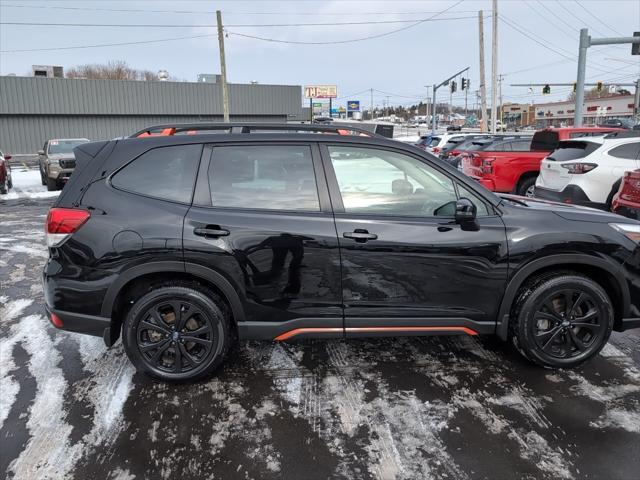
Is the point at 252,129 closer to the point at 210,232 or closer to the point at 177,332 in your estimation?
the point at 210,232

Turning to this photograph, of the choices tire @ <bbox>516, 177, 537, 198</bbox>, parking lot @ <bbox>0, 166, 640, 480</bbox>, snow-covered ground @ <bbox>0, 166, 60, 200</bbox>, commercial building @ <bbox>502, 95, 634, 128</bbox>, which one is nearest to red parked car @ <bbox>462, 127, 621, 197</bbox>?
tire @ <bbox>516, 177, 537, 198</bbox>

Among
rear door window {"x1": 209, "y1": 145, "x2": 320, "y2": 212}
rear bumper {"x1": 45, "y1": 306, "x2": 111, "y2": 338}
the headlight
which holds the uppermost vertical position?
rear door window {"x1": 209, "y1": 145, "x2": 320, "y2": 212}

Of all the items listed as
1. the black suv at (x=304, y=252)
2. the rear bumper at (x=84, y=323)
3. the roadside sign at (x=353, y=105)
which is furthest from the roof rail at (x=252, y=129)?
the roadside sign at (x=353, y=105)

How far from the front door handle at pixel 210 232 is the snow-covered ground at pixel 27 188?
13.0 metres

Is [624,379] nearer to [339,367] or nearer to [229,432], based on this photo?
[339,367]

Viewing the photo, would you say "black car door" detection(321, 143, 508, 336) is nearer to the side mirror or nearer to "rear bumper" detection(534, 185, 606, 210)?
the side mirror

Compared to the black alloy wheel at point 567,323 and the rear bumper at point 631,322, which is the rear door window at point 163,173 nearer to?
the black alloy wheel at point 567,323

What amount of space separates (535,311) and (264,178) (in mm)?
2100

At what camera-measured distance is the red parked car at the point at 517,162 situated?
10719mm

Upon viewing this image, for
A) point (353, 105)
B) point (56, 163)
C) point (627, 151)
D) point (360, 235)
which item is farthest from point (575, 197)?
point (353, 105)

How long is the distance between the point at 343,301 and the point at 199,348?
3.52ft

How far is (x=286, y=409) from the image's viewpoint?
120 inches

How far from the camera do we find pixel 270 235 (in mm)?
3115

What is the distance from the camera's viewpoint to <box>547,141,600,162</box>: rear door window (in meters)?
8.30
